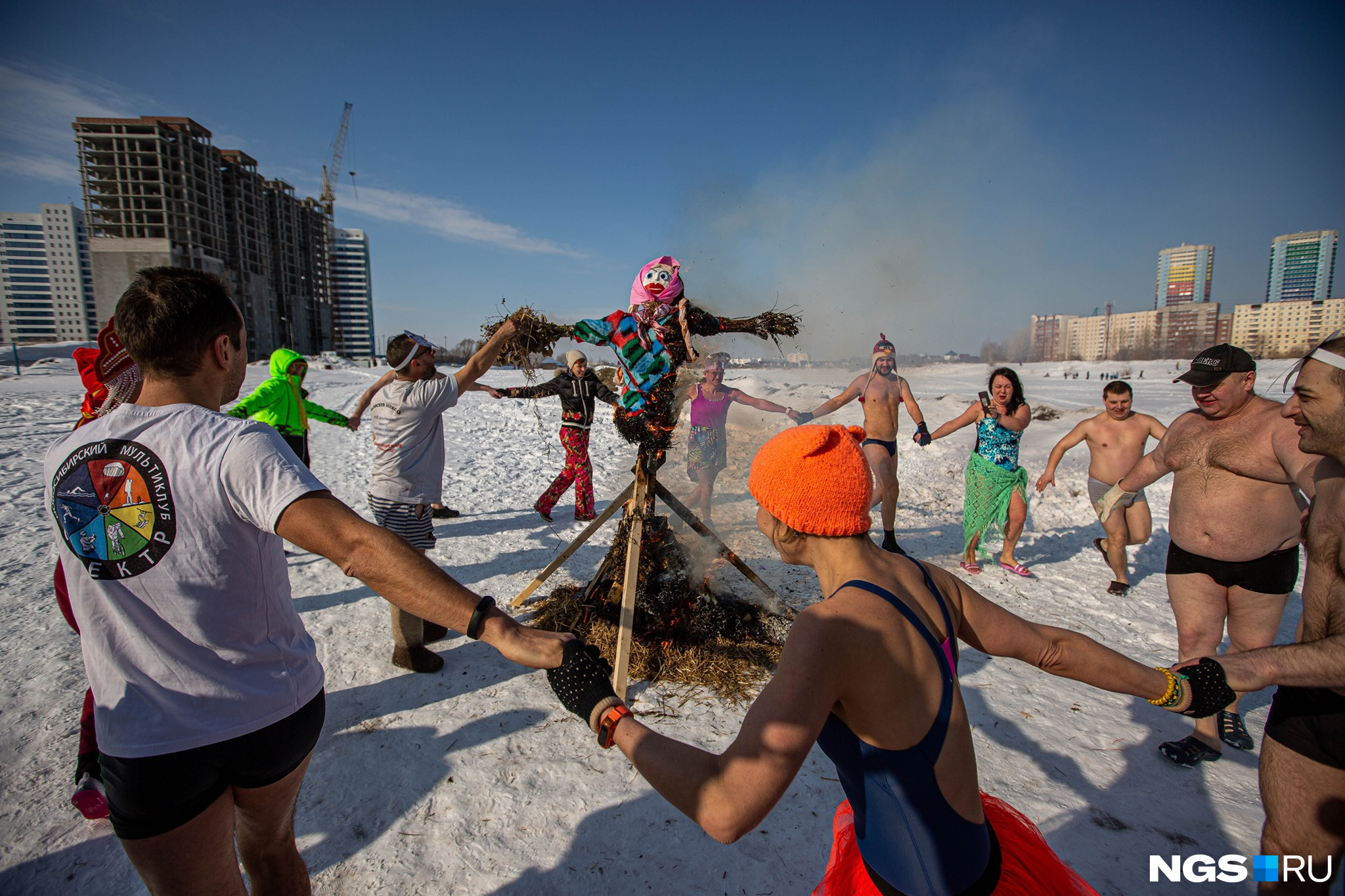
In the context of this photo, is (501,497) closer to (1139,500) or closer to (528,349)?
(528,349)

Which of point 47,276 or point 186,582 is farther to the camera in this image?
point 47,276

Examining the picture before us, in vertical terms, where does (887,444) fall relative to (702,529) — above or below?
→ above

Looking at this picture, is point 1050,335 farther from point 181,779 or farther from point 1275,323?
point 181,779

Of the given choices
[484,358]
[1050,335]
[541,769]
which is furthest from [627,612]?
[1050,335]

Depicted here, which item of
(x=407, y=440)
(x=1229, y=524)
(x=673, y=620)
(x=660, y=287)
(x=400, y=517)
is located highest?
(x=660, y=287)

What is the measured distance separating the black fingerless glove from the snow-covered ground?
1.32m

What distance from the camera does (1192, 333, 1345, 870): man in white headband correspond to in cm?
186

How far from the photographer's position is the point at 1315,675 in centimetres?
185

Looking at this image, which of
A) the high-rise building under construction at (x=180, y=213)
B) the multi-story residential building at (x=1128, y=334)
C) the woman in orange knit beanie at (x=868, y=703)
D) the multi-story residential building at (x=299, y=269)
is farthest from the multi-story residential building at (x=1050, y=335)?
the multi-story residential building at (x=299, y=269)

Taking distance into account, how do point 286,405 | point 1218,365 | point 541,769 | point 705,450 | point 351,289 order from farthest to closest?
point 351,289 < point 705,450 < point 286,405 < point 1218,365 < point 541,769

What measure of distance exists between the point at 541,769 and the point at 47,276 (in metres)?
120

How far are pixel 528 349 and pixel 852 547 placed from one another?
2.86m

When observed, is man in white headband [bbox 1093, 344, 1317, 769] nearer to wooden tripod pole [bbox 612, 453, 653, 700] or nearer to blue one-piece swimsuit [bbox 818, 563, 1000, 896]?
blue one-piece swimsuit [bbox 818, 563, 1000, 896]

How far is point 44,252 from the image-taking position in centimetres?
7800
